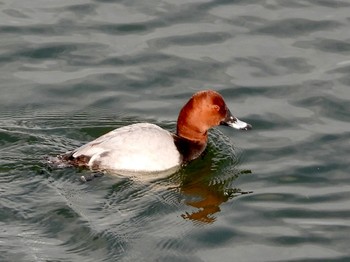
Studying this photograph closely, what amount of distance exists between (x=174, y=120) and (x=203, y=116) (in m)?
0.67

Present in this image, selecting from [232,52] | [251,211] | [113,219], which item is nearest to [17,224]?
[113,219]

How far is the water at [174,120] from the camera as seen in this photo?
26.9 ft

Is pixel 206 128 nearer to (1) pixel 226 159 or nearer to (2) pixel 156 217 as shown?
(1) pixel 226 159

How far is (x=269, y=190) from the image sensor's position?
9141mm

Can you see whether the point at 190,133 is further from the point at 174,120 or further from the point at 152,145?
the point at 152,145

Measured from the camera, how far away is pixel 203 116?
32.4ft

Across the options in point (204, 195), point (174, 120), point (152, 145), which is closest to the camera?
point (204, 195)

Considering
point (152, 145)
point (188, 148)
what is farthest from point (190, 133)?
point (152, 145)

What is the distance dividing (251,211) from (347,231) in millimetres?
907

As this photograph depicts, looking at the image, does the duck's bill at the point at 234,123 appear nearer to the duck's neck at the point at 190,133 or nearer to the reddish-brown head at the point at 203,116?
the reddish-brown head at the point at 203,116

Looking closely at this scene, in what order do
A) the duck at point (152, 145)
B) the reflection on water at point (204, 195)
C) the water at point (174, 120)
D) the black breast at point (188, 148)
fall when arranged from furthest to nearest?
the black breast at point (188, 148)
the duck at point (152, 145)
the reflection on water at point (204, 195)
the water at point (174, 120)

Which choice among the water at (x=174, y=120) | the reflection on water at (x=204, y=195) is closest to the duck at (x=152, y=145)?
the water at (x=174, y=120)

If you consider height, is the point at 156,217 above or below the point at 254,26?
below

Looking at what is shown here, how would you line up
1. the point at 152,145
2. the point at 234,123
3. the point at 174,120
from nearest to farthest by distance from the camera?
the point at 152,145 < the point at 234,123 < the point at 174,120
